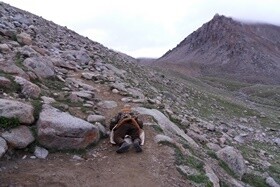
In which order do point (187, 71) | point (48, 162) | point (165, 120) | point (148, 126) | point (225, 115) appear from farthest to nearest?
point (187, 71)
point (225, 115)
point (165, 120)
point (148, 126)
point (48, 162)

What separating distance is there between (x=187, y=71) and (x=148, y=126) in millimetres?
171846

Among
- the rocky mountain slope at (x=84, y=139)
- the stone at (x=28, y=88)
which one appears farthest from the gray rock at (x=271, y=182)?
the stone at (x=28, y=88)

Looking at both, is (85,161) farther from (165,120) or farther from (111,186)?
(165,120)

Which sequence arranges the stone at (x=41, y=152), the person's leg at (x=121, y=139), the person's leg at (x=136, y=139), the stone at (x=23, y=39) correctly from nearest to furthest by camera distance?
the stone at (x=41, y=152)
the person's leg at (x=121, y=139)
the person's leg at (x=136, y=139)
the stone at (x=23, y=39)

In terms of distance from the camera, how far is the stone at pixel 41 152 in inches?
501

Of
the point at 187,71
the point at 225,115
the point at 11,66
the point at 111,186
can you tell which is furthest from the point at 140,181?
the point at 187,71

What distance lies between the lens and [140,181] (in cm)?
1231

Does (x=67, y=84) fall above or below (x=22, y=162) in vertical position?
above

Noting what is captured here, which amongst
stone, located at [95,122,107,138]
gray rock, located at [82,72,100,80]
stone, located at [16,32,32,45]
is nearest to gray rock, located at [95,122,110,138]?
stone, located at [95,122,107,138]

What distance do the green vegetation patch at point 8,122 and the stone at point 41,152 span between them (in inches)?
35.8

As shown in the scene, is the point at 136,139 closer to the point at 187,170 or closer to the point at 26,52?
the point at 187,170

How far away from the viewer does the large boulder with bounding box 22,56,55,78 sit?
17.9 m

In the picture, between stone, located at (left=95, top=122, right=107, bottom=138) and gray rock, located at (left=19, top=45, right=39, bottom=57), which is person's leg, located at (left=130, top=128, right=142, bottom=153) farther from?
gray rock, located at (left=19, top=45, right=39, bottom=57)

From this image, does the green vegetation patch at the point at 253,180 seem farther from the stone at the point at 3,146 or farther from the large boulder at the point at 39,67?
the stone at the point at 3,146
